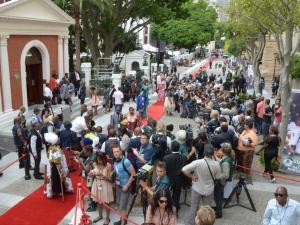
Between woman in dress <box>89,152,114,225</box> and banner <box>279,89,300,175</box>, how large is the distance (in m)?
5.73

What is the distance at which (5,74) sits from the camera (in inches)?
589

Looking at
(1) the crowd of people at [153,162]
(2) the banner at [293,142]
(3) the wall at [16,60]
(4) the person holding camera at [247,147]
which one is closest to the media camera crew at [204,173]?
(1) the crowd of people at [153,162]

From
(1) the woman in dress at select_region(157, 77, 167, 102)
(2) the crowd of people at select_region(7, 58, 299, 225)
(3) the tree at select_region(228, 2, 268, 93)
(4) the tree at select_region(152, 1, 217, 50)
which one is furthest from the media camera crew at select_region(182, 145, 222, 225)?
(4) the tree at select_region(152, 1, 217, 50)

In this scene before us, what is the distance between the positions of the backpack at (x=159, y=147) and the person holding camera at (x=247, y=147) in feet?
7.92

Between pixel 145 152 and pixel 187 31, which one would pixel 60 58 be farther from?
pixel 187 31

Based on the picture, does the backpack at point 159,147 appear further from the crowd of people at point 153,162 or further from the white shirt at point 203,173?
the white shirt at point 203,173

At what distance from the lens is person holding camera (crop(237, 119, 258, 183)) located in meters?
9.80

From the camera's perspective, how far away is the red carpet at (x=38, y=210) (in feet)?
26.7

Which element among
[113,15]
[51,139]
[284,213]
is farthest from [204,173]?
[113,15]

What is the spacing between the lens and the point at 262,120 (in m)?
14.6

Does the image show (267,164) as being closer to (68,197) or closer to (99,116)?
(68,197)

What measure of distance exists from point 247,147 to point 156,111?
35.9 feet

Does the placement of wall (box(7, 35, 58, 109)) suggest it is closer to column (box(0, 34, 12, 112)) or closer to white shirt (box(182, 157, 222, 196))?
column (box(0, 34, 12, 112))

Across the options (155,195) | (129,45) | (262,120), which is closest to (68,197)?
(155,195)
